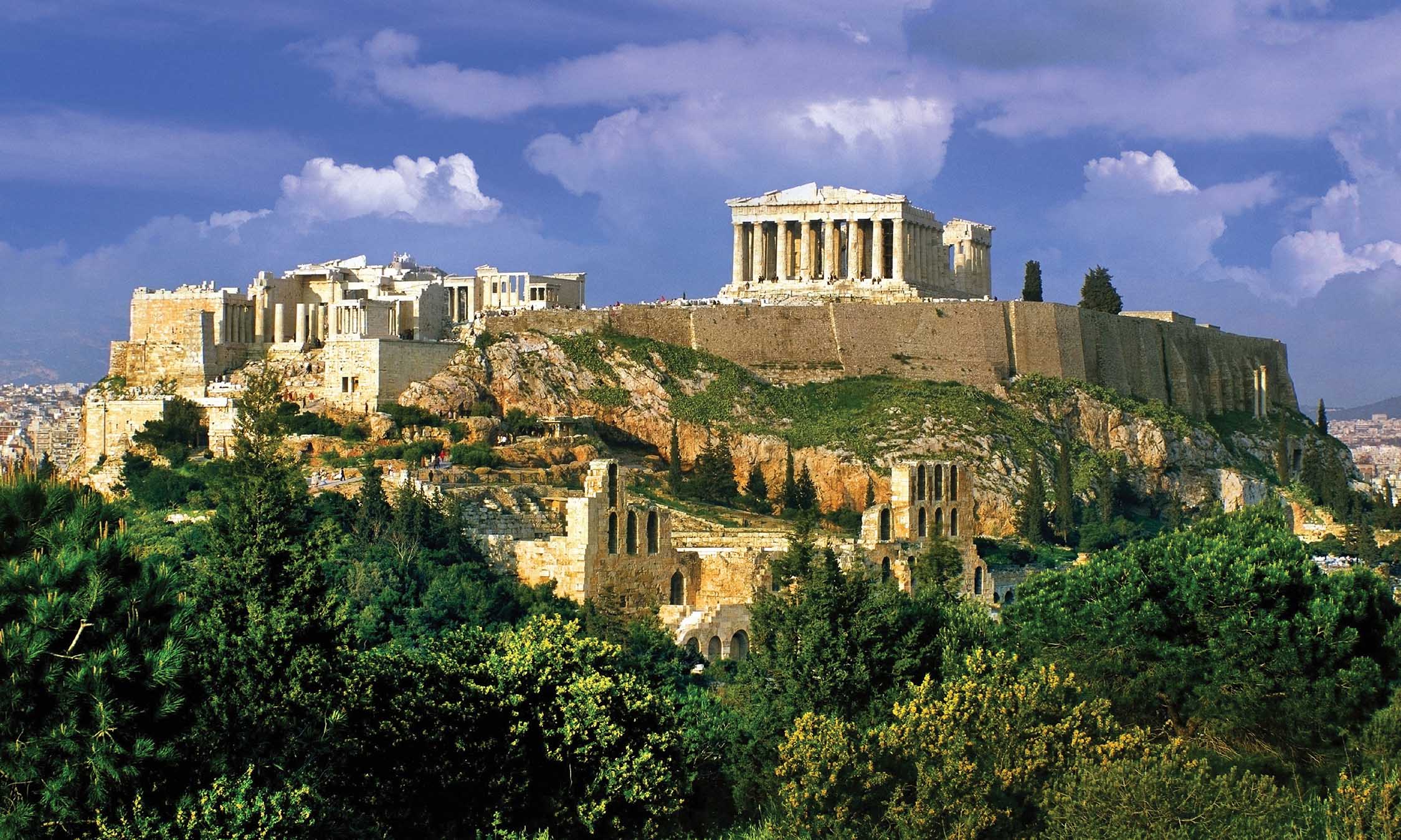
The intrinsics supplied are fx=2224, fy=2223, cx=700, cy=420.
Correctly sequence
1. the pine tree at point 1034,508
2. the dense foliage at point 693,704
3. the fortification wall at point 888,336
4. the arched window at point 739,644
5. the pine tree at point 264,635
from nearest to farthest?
the dense foliage at point 693,704 → the pine tree at point 264,635 → the arched window at point 739,644 → the pine tree at point 1034,508 → the fortification wall at point 888,336

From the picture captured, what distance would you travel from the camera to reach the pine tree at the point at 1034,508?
69625 mm

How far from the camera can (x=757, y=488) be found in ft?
232

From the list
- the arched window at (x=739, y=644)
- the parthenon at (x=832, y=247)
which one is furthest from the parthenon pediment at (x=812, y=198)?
the arched window at (x=739, y=644)

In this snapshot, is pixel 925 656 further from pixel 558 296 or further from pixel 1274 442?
pixel 1274 442

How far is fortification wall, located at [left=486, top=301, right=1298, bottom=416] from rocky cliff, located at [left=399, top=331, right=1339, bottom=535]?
0.77m

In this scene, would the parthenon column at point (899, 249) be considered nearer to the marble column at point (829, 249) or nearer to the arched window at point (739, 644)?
the marble column at point (829, 249)

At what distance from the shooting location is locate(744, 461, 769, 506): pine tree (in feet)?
229

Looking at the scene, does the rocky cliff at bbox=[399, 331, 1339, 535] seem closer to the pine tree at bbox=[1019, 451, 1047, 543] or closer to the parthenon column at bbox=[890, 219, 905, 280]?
the pine tree at bbox=[1019, 451, 1047, 543]

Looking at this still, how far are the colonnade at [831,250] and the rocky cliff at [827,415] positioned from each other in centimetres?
776

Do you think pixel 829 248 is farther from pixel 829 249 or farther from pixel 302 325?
pixel 302 325

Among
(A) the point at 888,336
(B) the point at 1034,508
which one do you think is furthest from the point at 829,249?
(B) the point at 1034,508

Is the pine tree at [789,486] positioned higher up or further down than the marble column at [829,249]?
further down

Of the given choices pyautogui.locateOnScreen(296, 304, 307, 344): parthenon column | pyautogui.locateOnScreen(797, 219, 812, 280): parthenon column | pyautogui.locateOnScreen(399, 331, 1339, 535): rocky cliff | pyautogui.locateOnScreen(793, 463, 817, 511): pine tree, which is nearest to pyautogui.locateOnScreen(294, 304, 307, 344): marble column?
pyautogui.locateOnScreen(296, 304, 307, 344): parthenon column

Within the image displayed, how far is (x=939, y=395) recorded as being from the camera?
259 ft
